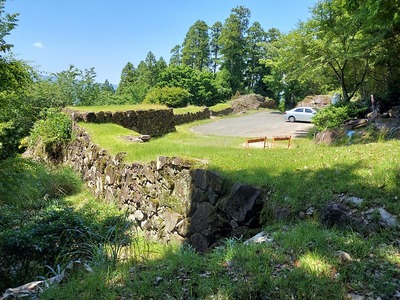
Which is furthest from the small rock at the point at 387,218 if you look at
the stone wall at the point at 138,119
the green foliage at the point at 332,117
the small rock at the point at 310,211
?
the stone wall at the point at 138,119

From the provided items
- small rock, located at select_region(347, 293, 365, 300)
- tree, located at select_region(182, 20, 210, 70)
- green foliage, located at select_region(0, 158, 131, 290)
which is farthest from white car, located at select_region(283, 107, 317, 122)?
tree, located at select_region(182, 20, 210, 70)

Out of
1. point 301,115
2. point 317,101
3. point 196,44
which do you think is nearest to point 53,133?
point 301,115

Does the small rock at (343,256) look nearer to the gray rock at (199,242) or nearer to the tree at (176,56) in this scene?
the gray rock at (199,242)

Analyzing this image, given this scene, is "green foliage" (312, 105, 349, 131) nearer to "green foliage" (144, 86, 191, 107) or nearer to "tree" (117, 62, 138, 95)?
"green foliage" (144, 86, 191, 107)

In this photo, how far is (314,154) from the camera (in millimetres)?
5734

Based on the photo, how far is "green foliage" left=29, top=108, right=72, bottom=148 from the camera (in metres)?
11.6

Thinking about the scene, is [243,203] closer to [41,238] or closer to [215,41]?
[41,238]

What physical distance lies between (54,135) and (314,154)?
31.4ft

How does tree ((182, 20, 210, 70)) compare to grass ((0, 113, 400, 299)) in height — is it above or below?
above

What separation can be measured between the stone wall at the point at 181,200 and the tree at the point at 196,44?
40.2m

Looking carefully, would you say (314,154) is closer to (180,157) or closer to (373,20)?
(180,157)

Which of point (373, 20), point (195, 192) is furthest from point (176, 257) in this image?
point (373, 20)

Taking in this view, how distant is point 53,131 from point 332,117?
10529 mm

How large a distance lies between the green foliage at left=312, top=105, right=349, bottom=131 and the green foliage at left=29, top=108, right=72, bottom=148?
9.66 m
